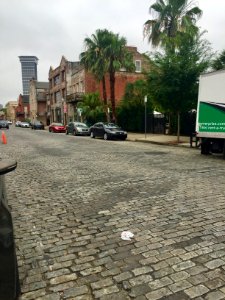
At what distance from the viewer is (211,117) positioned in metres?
12.9

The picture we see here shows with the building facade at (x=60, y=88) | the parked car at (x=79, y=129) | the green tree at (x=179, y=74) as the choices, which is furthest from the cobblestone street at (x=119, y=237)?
the building facade at (x=60, y=88)

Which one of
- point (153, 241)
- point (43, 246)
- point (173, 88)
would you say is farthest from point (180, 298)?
point (173, 88)

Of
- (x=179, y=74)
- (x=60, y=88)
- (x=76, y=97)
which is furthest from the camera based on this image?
(x=60, y=88)

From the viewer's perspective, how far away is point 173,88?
18781 millimetres

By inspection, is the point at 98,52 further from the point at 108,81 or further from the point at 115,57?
the point at 108,81

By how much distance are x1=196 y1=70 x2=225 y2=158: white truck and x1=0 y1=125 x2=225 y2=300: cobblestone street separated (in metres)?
4.76

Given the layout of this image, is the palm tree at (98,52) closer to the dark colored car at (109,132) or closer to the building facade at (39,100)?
the dark colored car at (109,132)

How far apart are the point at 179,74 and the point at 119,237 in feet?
52.9

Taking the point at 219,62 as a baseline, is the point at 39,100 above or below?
above

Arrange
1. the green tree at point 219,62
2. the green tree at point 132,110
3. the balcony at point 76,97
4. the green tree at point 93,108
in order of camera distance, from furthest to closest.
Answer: the balcony at point 76,97
the green tree at point 93,108
the green tree at point 132,110
the green tree at point 219,62

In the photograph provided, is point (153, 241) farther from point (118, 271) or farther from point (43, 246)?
point (43, 246)

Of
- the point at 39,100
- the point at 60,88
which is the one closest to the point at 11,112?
the point at 39,100

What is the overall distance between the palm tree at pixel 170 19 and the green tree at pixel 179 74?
17.9 feet

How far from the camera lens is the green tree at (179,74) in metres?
18.8
